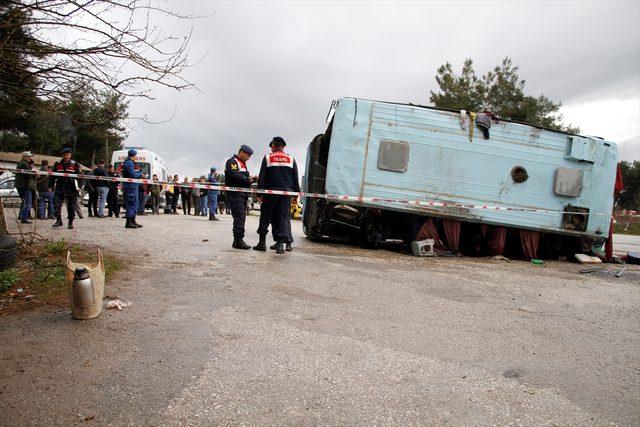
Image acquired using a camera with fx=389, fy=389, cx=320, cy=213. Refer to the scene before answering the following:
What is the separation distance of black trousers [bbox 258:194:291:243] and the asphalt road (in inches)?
73.5

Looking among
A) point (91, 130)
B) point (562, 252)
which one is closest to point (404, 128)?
point (562, 252)

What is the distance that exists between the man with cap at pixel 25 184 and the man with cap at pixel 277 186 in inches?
270

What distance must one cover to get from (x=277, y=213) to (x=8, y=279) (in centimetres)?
401

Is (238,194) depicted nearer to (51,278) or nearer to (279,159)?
(279,159)

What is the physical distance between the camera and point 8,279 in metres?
3.96

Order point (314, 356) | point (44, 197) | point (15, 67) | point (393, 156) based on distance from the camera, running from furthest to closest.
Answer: point (44, 197), point (393, 156), point (15, 67), point (314, 356)

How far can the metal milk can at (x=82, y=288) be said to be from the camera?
3064 mm

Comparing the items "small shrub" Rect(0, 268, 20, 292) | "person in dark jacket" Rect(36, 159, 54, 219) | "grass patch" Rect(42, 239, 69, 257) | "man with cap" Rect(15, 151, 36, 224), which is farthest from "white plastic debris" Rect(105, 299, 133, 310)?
"person in dark jacket" Rect(36, 159, 54, 219)

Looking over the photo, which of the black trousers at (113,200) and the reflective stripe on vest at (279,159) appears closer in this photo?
Answer: the reflective stripe on vest at (279,159)

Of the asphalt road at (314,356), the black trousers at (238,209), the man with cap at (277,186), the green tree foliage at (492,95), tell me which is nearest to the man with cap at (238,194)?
the black trousers at (238,209)

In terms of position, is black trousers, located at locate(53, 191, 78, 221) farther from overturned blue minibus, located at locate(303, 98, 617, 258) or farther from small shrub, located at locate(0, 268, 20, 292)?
overturned blue minibus, located at locate(303, 98, 617, 258)

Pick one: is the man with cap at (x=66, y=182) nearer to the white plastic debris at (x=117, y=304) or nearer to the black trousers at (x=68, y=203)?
the black trousers at (x=68, y=203)

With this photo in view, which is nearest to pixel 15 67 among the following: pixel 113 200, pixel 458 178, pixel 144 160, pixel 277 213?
pixel 277 213

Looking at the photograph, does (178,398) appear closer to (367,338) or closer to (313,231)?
(367,338)
